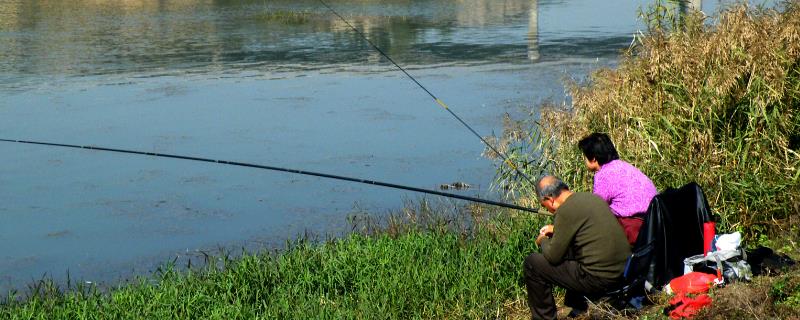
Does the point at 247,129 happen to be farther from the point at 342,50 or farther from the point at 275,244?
the point at 342,50

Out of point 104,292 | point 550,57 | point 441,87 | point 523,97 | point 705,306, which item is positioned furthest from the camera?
point 550,57

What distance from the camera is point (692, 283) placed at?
538cm

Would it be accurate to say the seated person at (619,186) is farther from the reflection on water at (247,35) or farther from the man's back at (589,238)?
the reflection on water at (247,35)

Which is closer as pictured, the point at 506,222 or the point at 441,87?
the point at 506,222

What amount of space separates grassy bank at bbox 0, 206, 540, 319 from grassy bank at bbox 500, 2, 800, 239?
94 cm

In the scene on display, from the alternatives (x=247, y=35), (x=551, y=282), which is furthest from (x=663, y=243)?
(x=247, y=35)

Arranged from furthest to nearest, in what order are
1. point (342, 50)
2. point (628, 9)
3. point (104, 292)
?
point (628, 9), point (342, 50), point (104, 292)

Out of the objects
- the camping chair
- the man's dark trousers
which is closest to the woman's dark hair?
the camping chair

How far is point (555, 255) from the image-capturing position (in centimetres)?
534

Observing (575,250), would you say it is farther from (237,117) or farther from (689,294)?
(237,117)

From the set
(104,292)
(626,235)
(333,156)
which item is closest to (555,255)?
(626,235)

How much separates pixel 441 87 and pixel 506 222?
656 cm

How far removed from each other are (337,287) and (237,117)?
6515 millimetres

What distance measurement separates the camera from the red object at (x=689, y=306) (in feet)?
16.7
